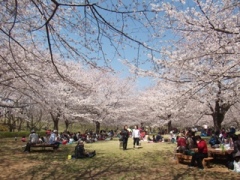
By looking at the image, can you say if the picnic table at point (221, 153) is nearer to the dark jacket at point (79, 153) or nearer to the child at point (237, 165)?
the child at point (237, 165)

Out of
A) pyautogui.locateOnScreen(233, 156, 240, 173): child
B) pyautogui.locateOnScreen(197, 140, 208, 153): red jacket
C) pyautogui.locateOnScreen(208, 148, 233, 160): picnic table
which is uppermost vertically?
pyautogui.locateOnScreen(197, 140, 208, 153): red jacket

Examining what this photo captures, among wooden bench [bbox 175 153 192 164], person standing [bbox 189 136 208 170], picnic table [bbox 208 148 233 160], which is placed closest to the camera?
person standing [bbox 189 136 208 170]

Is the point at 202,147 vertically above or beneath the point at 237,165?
above

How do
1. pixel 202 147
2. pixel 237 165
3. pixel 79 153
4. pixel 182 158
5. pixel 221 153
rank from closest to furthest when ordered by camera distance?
1. pixel 237 165
2. pixel 202 147
3. pixel 221 153
4. pixel 182 158
5. pixel 79 153

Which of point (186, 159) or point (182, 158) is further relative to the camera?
point (182, 158)

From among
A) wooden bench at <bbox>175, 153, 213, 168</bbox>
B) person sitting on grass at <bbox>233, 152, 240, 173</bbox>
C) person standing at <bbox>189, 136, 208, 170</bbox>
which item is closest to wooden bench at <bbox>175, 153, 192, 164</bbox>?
wooden bench at <bbox>175, 153, 213, 168</bbox>

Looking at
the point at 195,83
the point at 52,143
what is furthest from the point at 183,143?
the point at 52,143

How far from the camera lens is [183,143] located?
36.1 feet

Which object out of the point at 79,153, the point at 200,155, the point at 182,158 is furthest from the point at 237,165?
the point at 79,153

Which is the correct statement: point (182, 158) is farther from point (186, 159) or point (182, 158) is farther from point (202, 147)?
point (202, 147)

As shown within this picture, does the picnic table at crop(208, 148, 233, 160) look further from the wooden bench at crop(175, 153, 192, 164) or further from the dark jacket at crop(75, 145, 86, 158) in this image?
the dark jacket at crop(75, 145, 86, 158)

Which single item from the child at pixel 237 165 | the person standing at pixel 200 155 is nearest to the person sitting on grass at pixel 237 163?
the child at pixel 237 165

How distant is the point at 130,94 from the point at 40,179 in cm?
3235

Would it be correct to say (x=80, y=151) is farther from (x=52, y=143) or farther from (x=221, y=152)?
(x=221, y=152)
